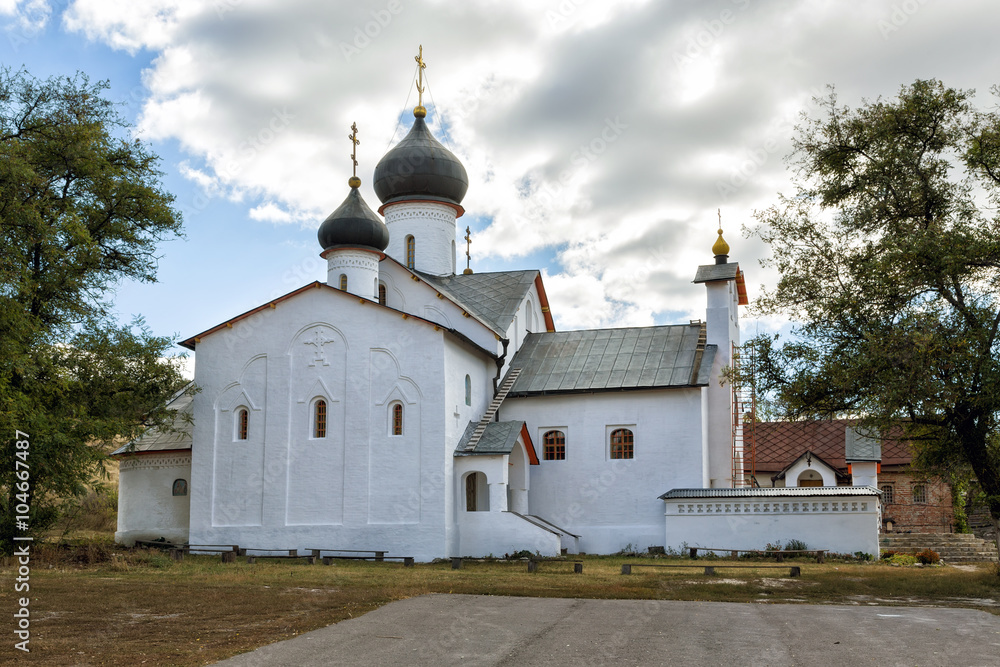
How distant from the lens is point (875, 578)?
1546cm

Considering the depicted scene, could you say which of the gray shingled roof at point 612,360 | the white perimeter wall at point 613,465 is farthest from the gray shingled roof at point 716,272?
the white perimeter wall at point 613,465

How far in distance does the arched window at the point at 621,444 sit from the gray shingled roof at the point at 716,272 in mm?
5122

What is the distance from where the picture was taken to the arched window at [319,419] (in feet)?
75.2

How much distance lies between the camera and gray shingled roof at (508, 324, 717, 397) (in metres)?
24.4

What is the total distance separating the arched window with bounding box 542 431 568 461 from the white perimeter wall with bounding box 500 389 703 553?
0.14 m

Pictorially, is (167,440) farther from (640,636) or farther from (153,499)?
(640,636)

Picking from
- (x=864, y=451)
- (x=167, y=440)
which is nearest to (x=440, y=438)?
(x=167, y=440)

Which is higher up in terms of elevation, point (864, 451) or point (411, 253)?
point (411, 253)

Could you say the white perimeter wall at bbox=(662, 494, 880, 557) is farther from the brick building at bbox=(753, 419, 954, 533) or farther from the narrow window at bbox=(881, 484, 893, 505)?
the narrow window at bbox=(881, 484, 893, 505)

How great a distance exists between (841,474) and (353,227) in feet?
61.1

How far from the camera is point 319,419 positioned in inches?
907

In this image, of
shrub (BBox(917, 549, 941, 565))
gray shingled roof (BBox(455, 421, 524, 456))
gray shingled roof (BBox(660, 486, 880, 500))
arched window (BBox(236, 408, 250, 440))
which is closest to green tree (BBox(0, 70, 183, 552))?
arched window (BBox(236, 408, 250, 440))

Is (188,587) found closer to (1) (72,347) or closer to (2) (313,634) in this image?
(2) (313,634)

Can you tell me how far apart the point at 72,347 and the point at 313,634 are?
13309mm
